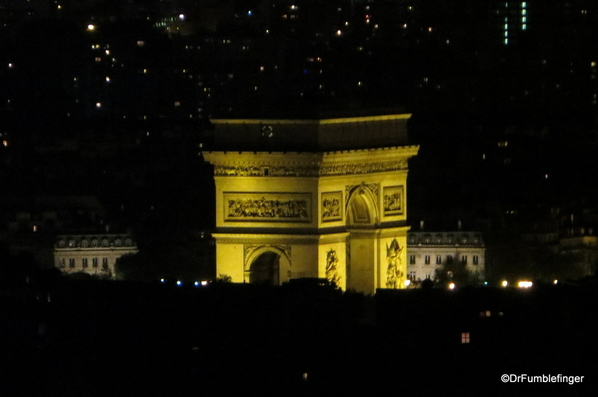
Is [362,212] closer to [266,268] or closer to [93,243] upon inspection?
[266,268]

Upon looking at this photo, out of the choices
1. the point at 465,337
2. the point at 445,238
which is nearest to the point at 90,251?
the point at 445,238

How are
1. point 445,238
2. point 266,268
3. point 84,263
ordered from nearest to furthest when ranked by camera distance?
point 266,268 < point 84,263 < point 445,238

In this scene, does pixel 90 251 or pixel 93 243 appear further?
pixel 93 243

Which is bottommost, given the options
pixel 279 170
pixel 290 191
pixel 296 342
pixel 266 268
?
pixel 296 342

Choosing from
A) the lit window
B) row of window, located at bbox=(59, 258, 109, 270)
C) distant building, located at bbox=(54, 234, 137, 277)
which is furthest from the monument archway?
row of window, located at bbox=(59, 258, 109, 270)

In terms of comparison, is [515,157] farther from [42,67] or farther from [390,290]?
[390,290]

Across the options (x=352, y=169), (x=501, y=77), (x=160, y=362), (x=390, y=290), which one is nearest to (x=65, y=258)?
(x=352, y=169)
